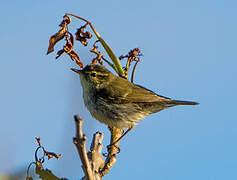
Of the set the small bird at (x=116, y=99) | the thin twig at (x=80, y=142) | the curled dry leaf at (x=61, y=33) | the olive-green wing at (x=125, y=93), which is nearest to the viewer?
the thin twig at (x=80, y=142)

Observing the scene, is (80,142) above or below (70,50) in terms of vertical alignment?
below

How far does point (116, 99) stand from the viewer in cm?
539

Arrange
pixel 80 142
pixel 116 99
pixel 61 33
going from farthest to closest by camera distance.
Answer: pixel 116 99 → pixel 61 33 → pixel 80 142

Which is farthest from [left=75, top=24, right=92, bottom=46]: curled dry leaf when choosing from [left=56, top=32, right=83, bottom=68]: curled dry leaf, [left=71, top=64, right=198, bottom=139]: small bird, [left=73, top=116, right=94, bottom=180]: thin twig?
[left=73, top=116, right=94, bottom=180]: thin twig

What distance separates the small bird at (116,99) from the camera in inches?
201

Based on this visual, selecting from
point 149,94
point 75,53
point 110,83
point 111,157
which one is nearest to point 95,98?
point 110,83

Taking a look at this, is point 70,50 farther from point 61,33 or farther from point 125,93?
point 125,93

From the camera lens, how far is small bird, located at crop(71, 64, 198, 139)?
5.12 meters

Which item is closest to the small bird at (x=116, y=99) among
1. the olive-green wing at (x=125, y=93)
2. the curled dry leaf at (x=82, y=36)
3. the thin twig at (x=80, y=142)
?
the olive-green wing at (x=125, y=93)

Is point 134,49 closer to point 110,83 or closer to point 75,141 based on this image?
point 110,83

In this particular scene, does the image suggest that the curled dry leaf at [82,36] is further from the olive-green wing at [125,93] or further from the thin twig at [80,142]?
the thin twig at [80,142]

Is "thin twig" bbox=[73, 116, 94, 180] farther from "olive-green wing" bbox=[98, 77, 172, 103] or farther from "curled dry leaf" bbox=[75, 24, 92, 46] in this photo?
"olive-green wing" bbox=[98, 77, 172, 103]

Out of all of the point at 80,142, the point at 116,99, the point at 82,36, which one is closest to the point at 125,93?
the point at 116,99

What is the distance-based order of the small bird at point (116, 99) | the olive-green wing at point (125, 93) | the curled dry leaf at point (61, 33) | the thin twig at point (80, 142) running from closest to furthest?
the thin twig at point (80, 142), the curled dry leaf at point (61, 33), the small bird at point (116, 99), the olive-green wing at point (125, 93)
